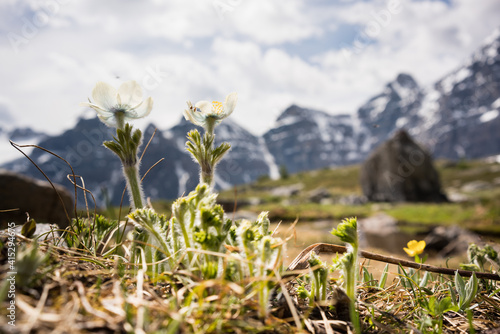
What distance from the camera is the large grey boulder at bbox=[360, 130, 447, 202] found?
4088 cm

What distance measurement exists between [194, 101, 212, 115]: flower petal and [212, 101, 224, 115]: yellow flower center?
0.02 meters

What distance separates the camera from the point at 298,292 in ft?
4.46

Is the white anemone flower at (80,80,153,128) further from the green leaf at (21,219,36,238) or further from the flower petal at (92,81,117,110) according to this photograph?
the green leaf at (21,219,36,238)

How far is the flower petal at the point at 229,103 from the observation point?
1.60m

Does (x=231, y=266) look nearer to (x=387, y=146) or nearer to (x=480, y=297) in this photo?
(x=480, y=297)

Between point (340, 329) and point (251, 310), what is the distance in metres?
0.41

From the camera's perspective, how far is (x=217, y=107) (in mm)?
1647

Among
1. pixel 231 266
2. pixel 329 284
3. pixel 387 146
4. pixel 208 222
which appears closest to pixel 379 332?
pixel 329 284

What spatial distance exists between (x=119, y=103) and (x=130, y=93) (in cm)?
7

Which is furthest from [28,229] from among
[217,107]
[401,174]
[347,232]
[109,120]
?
[401,174]

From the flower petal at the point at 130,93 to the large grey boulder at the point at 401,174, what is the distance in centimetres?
4479

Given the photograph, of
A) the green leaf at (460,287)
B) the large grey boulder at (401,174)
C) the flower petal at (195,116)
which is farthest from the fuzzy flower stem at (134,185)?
the large grey boulder at (401,174)

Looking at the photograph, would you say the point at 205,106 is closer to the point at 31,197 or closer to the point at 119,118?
Result: the point at 119,118

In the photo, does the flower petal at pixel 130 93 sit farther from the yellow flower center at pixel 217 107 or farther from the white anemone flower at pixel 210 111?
the yellow flower center at pixel 217 107
